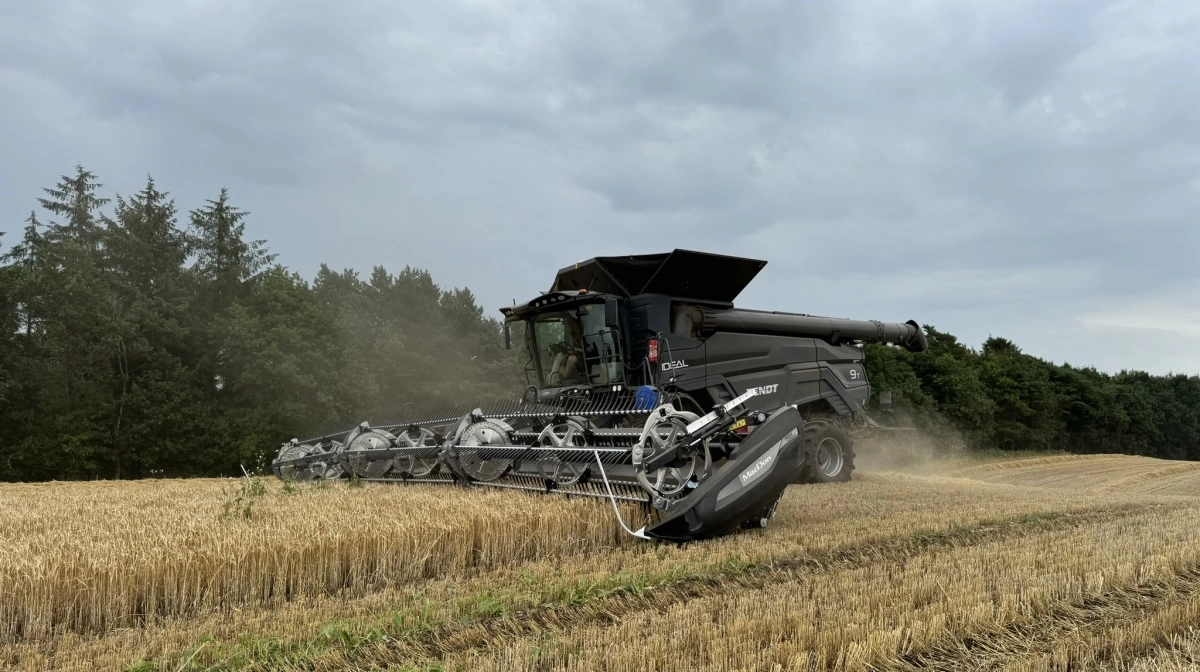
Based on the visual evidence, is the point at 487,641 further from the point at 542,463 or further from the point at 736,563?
the point at 542,463

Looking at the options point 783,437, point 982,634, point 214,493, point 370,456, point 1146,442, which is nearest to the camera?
point 982,634

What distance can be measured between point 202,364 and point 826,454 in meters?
14.6

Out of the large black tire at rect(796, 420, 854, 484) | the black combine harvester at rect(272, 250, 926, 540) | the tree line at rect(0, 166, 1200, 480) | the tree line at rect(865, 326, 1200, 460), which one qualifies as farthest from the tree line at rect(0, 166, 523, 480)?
the tree line at rect(865, 326, 1200, 460)

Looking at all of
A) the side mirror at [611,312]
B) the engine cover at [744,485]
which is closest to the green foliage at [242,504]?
the engine cover at [744,485]

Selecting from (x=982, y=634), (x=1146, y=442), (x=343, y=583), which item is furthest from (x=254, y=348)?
(x=1146, y=442)

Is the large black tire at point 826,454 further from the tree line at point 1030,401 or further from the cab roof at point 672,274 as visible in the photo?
the tree line at point 1030,401

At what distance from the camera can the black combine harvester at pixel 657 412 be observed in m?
4.59

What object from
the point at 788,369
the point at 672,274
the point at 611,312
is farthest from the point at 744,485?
the point at 788,369

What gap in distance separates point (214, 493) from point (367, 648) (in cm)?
480

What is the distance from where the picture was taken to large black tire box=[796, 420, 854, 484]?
326 inches

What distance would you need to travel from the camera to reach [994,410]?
24.1m

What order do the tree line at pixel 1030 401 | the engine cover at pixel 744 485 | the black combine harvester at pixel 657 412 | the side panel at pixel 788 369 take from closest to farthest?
the engine cover at pixel 744 485 → the black combine harvester at pixel 657 412 → the side panel at pixel 788 369 → the tree line at pixel 1030 401

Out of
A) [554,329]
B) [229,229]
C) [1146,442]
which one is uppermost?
[229,229]

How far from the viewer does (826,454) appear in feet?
28.3
